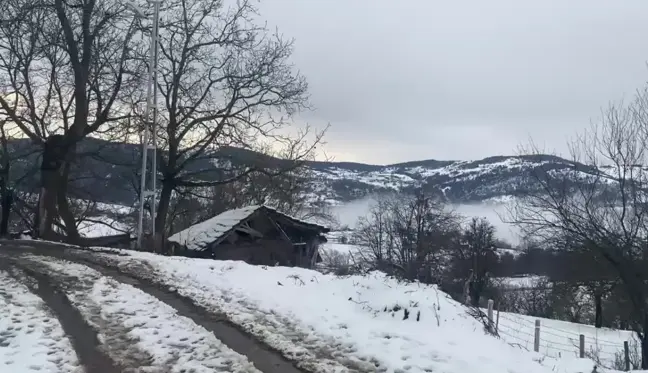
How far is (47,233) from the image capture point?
21.4 metres

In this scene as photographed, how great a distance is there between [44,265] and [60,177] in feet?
40.2

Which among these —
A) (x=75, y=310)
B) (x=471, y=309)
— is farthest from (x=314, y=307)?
(x=75, y=310)

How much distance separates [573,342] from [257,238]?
51.5 ft

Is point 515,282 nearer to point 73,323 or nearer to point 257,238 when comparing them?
point 257,238

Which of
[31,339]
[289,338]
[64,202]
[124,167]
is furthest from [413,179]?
[31,339]

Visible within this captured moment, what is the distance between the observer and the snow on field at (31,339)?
219 inches

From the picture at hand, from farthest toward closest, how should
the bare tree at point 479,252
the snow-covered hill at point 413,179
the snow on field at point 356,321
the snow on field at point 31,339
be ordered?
the bare tree at point 479,252 < the snow-covered hill at point 413,179 < the snow on field at point 356,321 < the snow on field at point 31,339

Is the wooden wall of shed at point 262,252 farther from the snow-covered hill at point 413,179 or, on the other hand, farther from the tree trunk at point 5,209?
the snow-covered hill at point 413,179

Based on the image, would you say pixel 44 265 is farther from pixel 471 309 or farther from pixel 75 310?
pixel 471 309

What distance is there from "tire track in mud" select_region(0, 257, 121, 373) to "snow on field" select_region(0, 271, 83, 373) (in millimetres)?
82

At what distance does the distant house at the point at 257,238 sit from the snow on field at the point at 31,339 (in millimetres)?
15238

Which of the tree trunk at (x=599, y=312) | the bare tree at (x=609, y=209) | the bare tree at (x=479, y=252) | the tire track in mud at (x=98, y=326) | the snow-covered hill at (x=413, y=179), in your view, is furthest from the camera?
the bare tree at (x=479, y=252)

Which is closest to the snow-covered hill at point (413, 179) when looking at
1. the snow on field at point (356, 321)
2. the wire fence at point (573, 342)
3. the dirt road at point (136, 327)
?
the wire fence at point (573, 342)

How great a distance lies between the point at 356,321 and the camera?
754cm
